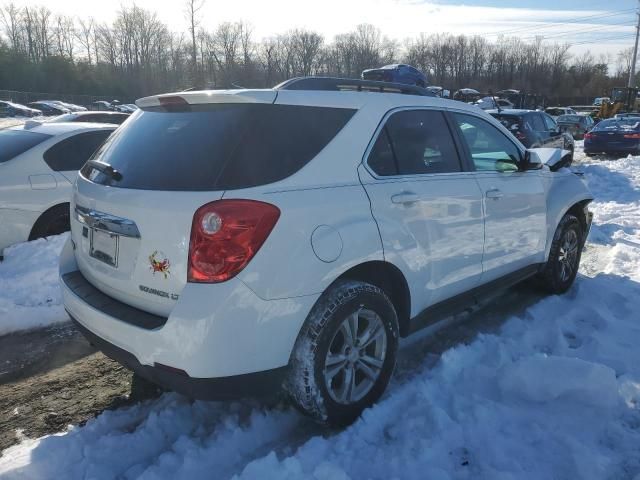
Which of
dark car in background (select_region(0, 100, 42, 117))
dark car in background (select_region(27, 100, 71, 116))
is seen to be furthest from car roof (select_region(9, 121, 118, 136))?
dark car in background (select_region(27, 100, 71, 116))

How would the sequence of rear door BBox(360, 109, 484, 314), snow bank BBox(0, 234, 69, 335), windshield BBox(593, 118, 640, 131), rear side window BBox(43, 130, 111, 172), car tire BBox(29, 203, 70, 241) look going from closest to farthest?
rear door BBox(360, 109, 484, 314) < snow bank BBox(0, 234, 69, 335) < car tire BBox(29, 203, 70, 241) < rear side window BBox(43, 130, 111, 172) < windshield BBox(593, 118, 640, 131)

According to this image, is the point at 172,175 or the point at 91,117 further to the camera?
the point at 91,117

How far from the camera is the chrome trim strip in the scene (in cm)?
261

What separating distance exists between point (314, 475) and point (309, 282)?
0.90m

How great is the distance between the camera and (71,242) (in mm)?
3344

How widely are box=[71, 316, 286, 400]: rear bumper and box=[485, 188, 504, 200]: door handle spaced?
2097 mm

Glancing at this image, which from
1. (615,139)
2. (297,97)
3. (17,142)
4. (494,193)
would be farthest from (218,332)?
(615,139)

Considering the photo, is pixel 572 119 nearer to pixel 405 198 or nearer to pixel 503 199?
pixel 503 199

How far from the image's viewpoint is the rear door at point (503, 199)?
12.7ft

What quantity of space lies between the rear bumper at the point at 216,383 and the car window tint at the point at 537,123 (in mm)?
12065

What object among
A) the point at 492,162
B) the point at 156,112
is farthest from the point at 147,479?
the point at 492,162

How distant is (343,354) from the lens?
2893 mm

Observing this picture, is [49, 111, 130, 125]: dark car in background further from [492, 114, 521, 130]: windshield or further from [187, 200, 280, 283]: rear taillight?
[492, 114, 521, 130]: windshield

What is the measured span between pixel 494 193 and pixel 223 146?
2163 mm
